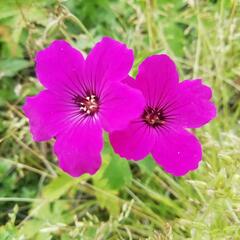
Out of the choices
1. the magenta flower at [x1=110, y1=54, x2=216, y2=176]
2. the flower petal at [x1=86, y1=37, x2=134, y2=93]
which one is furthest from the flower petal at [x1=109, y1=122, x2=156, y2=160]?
the flower petal at [x1=86, y1=37, x2=134, y2=93]

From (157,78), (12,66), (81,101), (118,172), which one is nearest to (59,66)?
(81,101)

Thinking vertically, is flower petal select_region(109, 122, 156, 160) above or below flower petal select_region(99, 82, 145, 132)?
below

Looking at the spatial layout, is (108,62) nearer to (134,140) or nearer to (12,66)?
(134,140)

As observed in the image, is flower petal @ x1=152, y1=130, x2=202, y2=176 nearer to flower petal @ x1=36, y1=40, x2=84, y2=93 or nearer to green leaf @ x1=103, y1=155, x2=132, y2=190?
flower petal @ x1=36, y1=40, x2=84, y2=93

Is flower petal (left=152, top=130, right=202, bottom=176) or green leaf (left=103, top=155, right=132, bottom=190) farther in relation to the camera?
green leaf (left=103, top=155, right=132, bottom=190)

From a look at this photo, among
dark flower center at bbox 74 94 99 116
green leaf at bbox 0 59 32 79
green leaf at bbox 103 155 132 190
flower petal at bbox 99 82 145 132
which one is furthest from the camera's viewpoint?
green leaf at bbox 0 59 32 79

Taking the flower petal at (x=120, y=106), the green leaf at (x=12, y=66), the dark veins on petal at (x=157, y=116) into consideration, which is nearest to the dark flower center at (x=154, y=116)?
the dark veins on petal at (x=157, y=116)

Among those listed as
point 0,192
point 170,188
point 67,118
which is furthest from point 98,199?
point 67,118
